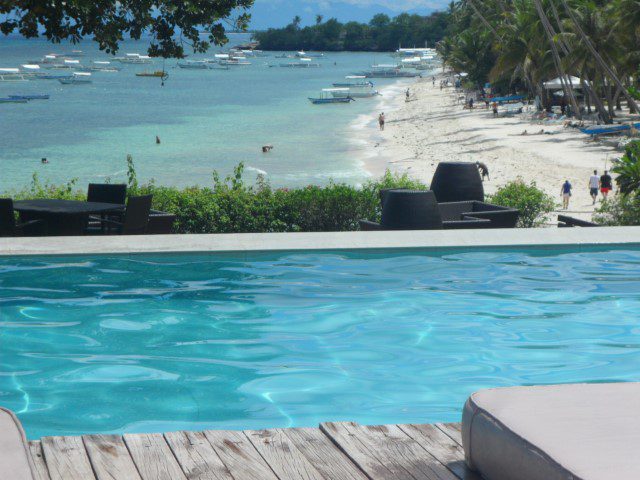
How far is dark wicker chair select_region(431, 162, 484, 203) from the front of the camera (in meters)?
14.6

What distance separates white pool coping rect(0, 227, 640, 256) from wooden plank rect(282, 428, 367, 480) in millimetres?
6400

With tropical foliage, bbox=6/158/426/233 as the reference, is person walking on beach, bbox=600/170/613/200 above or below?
below

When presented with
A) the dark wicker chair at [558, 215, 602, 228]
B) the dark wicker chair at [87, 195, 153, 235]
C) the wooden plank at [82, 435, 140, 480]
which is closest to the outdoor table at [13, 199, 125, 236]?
the dark wicker chair at [87, 195, 153, 235]

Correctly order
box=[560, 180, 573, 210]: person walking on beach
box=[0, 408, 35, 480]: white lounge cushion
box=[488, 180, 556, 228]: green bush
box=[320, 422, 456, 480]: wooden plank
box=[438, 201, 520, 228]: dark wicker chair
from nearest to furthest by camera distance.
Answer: box=[0, 408, 35, 480]: white lounge cushion < box=[320, 422, 456, 480]: wooden plank < box=[438, 201, 520, 228]: dark wicker chair < box=[488, 180, 556, 228]: green bush < box=[560, 180, 573, 210]: person walking on beach

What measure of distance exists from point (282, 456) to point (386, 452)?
1.66ft

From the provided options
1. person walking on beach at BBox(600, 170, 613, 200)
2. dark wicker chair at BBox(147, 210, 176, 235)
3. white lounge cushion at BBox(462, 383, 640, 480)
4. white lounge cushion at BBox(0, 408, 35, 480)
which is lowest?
person walking on beach at BBox(600, 170, 613, 200)

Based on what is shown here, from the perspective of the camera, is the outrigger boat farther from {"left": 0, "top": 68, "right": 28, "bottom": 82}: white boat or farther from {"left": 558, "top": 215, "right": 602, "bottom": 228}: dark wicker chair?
{"left": 558, "top": 215, "right": 602, "bottom": 228}: dark wicker chair

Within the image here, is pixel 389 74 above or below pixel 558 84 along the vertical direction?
below

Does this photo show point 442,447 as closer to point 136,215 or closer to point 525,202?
point 136,215

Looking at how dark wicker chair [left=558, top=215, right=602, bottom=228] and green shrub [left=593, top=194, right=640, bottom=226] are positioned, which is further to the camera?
green shrub [left=593, top=194, right=640, bottom=226]

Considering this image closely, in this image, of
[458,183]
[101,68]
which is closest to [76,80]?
[101,68]

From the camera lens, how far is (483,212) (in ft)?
43.8

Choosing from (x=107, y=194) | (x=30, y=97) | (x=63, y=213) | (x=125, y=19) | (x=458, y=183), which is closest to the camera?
(x=63, y=213)

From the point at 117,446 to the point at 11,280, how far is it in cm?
676
